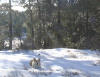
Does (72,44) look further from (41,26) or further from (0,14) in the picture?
(0,14)

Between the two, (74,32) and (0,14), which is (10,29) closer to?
(0,14)

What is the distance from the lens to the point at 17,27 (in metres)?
25.0

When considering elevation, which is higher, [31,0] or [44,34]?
[31,0]

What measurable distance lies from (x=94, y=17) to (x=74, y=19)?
7.94ft

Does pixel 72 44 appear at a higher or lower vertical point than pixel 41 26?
lower

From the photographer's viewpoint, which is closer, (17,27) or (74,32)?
(74,32)

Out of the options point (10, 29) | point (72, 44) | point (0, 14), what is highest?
point (0, 14)

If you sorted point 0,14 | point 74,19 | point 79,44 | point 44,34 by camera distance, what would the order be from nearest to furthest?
point 79,44 < point 74,19 < point 44,34 < point 0,14

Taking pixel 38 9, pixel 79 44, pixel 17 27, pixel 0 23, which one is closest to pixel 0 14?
pixel 0 23

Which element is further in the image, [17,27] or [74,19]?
[17,27]

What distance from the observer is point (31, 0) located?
22.4m

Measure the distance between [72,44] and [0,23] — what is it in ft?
34.0

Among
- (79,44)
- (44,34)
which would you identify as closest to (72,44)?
(79,44)

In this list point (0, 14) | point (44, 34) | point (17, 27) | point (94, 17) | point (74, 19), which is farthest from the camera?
point (17, 27)
